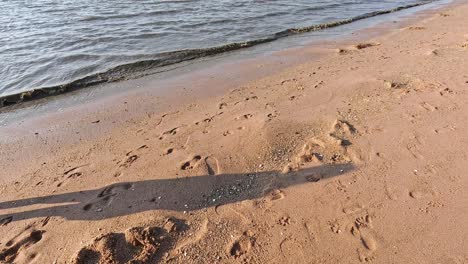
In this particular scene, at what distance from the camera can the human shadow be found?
4363mm

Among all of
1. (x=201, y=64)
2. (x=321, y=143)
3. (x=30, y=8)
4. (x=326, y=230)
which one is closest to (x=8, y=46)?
(x=30, y=8)

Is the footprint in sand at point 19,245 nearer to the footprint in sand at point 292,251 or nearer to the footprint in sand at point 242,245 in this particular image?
the footprint in sand at point 242,245

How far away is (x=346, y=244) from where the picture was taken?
11.9 feet

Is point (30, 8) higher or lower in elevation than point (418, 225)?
higher

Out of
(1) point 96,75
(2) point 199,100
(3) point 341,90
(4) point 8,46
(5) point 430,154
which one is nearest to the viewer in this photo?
(5) point 430,154

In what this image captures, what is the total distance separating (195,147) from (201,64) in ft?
15.6

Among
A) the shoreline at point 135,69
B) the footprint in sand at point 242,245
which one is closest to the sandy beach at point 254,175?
the footprint in sand at point 242,245

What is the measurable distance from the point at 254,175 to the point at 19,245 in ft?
9.55

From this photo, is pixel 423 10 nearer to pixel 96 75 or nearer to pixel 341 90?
pixel 341 90

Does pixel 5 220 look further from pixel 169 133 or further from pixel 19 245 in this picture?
pixel 169 133

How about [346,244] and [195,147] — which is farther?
[195,147]

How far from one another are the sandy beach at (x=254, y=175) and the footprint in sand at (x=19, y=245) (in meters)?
0.02

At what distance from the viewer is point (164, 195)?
454 cm

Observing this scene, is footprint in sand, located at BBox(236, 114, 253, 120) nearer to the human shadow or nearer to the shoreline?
the human shadow
